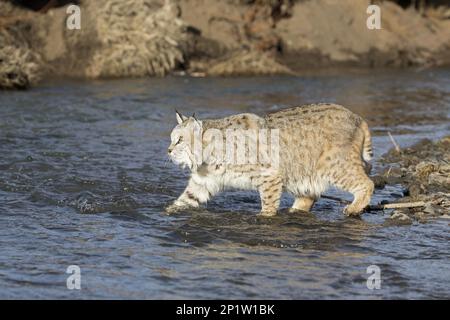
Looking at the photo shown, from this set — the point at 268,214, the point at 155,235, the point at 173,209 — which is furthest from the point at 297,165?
the point at 155,235

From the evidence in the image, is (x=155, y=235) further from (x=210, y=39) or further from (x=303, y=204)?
(x=210, y=39)

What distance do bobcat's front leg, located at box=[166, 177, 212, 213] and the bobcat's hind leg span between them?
894mm

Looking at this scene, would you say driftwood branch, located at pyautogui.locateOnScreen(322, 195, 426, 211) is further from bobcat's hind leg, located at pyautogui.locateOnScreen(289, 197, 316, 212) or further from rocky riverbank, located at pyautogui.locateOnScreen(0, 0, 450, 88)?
rocky riverbank, located at pyautogui.locateOnScreen(0, 0, 450, 88)

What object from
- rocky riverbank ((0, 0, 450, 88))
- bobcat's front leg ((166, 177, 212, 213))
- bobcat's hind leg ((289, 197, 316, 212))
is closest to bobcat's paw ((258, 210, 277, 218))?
bobcat's hind leg ((289, 197, 316, 212))

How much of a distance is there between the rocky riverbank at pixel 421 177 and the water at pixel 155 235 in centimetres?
25

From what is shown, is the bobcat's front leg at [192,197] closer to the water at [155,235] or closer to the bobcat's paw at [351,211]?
the water at [155,235]

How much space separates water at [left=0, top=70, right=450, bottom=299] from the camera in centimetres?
689

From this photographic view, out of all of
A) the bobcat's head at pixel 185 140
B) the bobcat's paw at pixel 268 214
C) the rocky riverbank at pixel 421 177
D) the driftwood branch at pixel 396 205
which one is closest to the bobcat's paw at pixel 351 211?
the driftwood branch at pixel 396 205

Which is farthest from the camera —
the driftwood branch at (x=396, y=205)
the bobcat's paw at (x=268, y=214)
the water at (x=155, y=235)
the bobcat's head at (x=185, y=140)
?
the driftwood branch at (x=396, y=205)

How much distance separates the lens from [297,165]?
9102 millimetres

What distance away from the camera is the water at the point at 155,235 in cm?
689

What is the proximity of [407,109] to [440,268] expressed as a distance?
10829 mm

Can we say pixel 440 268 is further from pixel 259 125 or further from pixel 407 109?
pixel 407 109
